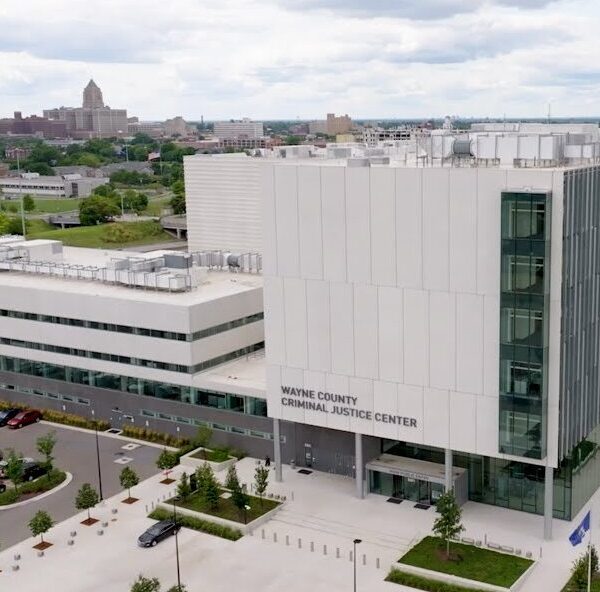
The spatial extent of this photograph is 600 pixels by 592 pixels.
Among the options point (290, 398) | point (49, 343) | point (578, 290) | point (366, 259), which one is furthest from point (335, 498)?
point (49, 343)

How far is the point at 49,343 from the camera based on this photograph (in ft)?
224

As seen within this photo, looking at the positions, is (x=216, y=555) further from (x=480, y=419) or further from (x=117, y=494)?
(x=480, y=419)

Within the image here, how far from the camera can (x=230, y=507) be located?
5028cm

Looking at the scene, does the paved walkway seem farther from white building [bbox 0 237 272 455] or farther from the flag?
white building [bbox 0 237 272 455]

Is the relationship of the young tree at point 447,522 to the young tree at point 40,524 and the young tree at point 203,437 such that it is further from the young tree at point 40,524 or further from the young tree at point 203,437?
the young tree at point 40,524

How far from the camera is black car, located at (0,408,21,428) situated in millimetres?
67500

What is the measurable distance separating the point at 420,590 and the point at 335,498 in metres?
11.0

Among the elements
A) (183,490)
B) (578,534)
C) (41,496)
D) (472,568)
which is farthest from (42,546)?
(578,534)

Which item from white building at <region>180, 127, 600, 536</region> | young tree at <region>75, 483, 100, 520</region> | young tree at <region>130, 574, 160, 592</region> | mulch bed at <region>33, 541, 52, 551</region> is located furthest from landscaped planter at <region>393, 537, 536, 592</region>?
mulch bed at <region>33, 541, 52, 551</region>

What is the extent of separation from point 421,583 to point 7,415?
38408 mm

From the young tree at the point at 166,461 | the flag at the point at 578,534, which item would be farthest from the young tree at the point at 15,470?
the flag at the point at 578,534

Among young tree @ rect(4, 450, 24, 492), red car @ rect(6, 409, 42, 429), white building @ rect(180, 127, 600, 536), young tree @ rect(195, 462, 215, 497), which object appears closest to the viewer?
white building @ rect(180, 127, 600, 536)

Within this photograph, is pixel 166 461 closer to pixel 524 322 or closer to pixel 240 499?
pixel 240 499

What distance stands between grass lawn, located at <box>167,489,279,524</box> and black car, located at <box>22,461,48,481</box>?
10326mm
